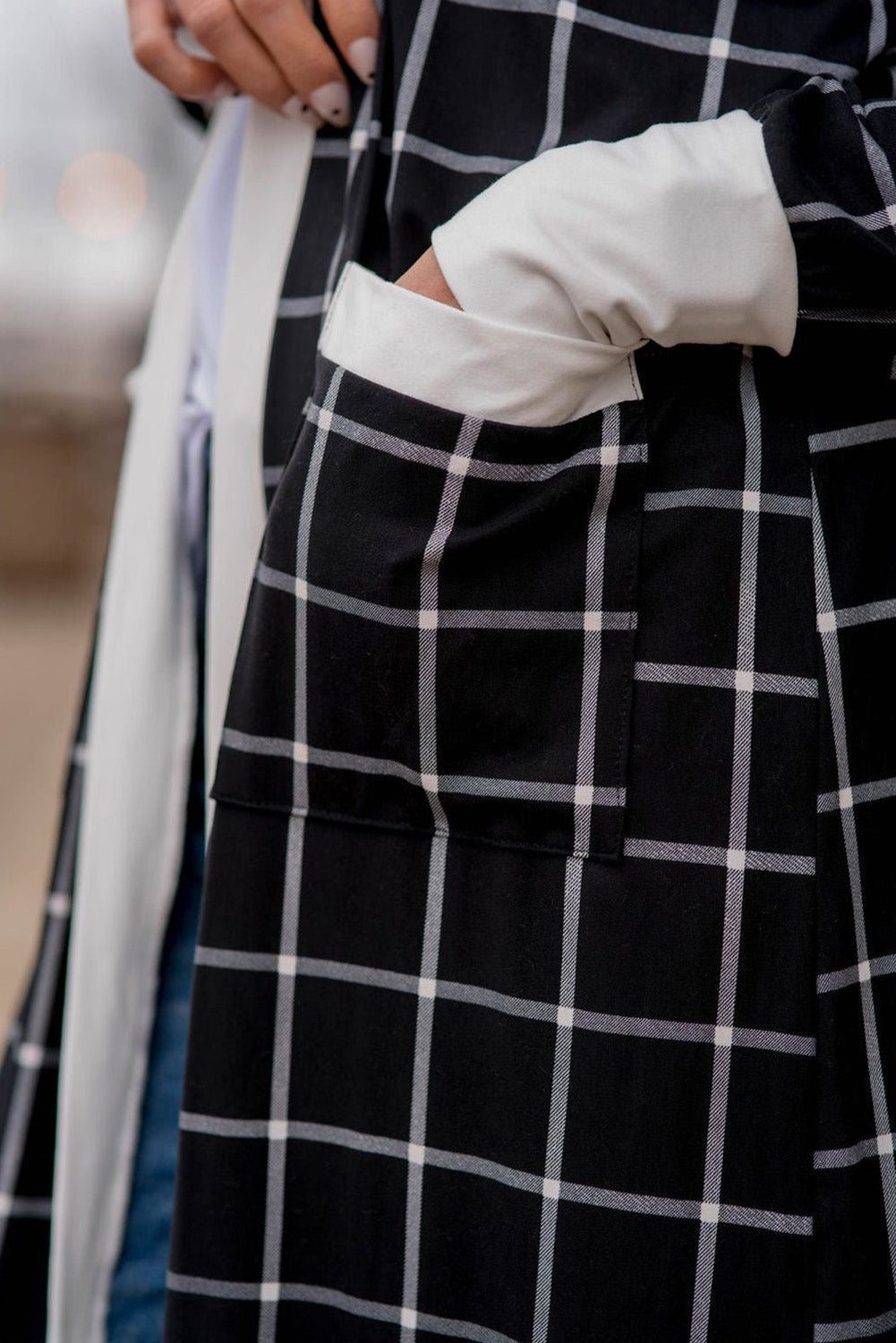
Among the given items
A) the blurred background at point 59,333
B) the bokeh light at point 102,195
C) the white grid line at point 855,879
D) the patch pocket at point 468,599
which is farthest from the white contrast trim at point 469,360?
the bokeh light at point 102,195

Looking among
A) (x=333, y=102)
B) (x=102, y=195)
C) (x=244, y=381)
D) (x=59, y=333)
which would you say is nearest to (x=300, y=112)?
(x=333, y=102)

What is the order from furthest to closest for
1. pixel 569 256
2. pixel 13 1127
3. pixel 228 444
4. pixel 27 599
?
pixel 27 599 < pixel 13 1127 < pixel 228 444 < pixel 569 256

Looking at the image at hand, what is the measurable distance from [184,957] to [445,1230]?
0.84 feet

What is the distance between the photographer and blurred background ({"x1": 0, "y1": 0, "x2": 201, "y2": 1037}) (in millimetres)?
2498

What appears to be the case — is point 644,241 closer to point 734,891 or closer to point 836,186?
point 836,186

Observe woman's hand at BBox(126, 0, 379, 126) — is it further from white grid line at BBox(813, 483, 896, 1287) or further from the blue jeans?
white grid line at BBox(813, 483, 896, 1287)

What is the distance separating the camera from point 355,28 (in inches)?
22.8

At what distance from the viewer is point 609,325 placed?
0.48 metres

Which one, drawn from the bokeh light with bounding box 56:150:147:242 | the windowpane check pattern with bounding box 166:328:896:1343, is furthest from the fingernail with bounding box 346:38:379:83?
the bokeh light with bounding box 56:150:147:242

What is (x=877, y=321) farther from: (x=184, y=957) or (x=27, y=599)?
(x=27, y=599)

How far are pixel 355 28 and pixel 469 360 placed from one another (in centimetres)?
23

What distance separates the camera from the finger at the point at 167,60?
64 cm

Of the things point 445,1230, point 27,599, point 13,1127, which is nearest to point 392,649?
point 445,1230

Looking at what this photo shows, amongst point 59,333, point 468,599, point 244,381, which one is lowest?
point 468,599
